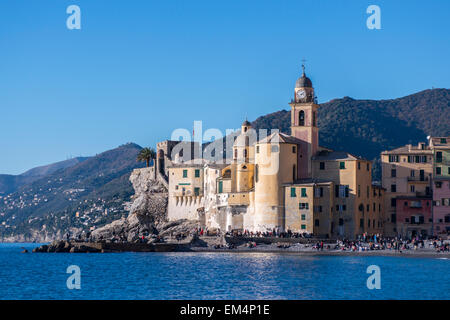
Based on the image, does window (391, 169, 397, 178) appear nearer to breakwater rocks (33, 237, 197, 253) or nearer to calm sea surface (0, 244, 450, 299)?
calm sea surface (0, 244, 450, 299)

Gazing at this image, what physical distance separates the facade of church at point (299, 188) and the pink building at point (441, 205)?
6420 mm

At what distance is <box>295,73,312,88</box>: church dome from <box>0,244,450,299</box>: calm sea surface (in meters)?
22.9

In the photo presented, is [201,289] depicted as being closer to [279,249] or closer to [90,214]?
[279,249]

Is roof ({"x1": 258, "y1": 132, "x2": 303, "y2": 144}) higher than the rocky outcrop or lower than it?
higher

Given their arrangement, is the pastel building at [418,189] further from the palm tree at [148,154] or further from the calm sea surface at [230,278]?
the palm tree at [148,154]

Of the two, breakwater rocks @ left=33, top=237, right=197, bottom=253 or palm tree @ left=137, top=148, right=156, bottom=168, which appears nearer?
breakwater rocks @ left=33, top=237, right=197, bottom=253

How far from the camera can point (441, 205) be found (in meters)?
89.9

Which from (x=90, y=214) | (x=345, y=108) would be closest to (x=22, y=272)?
(x=90, y=214)

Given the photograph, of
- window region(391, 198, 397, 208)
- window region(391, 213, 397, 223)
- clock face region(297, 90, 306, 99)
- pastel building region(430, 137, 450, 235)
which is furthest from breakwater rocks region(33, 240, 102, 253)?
pastel building region(430, 137, 450, 235)

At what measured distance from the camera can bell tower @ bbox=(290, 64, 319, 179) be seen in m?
90.3

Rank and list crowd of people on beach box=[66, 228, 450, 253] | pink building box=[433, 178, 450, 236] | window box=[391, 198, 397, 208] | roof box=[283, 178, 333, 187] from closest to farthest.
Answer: crowd of people on beach box=[66, 228, 450, 253] < roof box=[283, 178, 333, 187] < pink building box=[433, 178, 450, 236] < window box=[391, 198, 397, 208]

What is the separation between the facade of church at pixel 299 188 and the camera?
8675cm

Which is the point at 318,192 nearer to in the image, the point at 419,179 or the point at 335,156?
the point at 335,156

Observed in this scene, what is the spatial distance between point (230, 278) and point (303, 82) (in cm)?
4078
